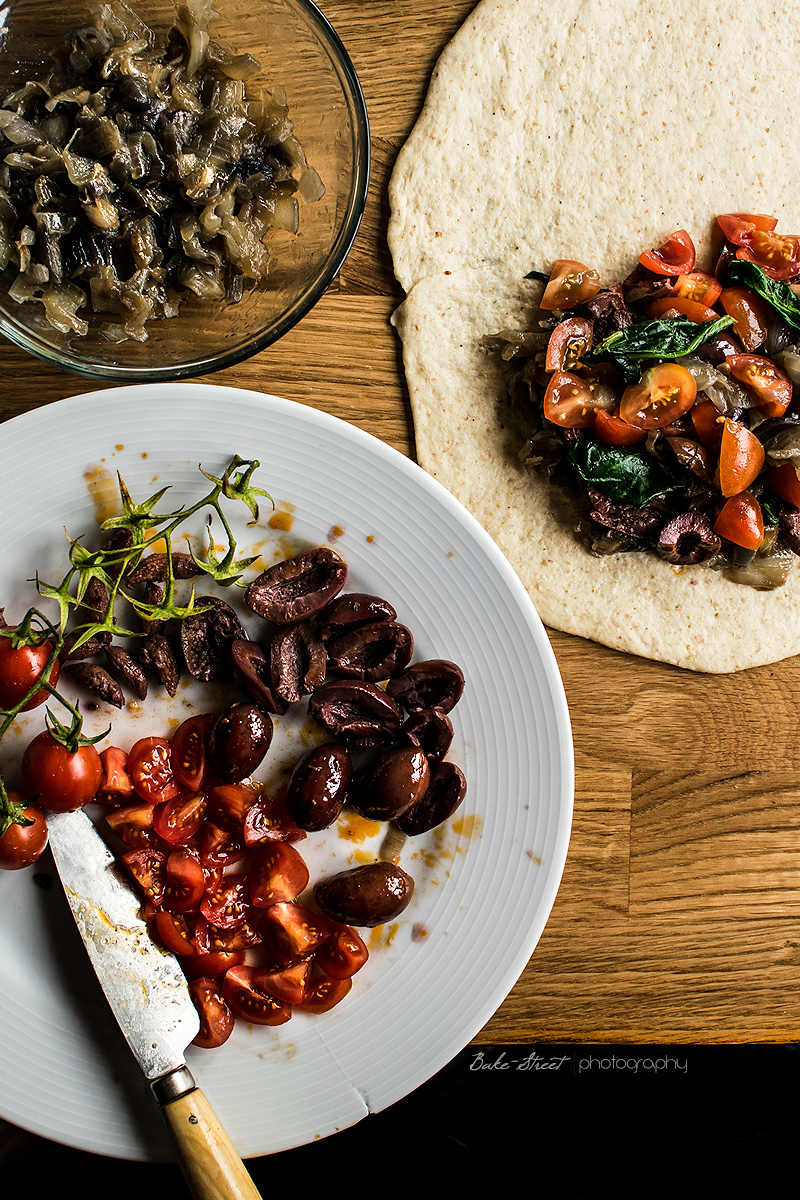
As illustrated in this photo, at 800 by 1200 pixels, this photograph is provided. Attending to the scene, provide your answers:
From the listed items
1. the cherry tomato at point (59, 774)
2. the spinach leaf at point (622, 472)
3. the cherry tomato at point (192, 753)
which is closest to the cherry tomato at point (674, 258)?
the spinach leaf at point (622, 472)

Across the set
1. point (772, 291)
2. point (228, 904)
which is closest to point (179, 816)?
point (228, 904)

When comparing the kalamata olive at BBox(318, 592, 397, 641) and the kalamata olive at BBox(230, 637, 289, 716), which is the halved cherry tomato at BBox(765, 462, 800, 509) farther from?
the kalamata olive at BBox(230, 637, 289, 716)

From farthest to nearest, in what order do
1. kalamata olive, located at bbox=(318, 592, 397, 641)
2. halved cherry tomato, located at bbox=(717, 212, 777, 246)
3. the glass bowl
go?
halved cherry tomato, located at bbox=(717, 212, 777, 246) → kalamata olive, located at bbox=(318, 592, 397, 641) → the glass bowl

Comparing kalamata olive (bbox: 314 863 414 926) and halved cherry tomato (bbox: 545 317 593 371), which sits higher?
halved cherry tomato (bbox: 545 317 593 371)

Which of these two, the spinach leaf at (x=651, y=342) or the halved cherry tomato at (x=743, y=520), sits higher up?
the spinach leaf at (x=651, y=342)

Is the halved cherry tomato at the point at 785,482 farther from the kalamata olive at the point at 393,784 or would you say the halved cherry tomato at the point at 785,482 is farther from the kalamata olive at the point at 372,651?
the kalamata olive at the point at 393,784

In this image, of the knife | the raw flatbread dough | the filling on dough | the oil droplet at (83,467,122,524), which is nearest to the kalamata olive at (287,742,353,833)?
the knife
